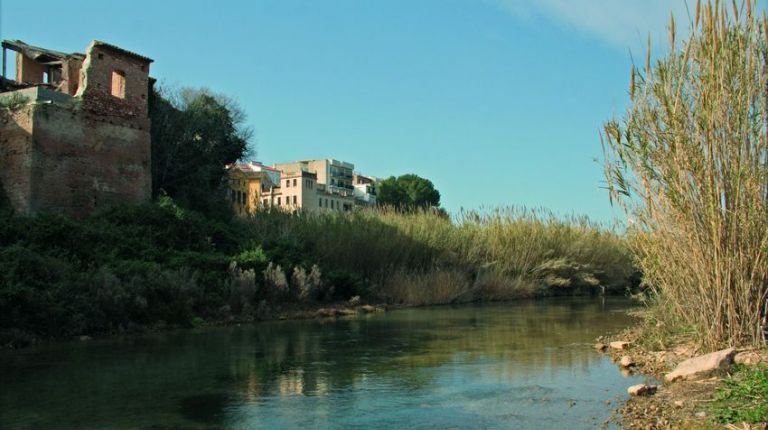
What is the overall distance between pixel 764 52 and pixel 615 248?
1137 inches

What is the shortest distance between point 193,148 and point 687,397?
27.2 m

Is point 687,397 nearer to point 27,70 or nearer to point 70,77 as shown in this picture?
point 70,77

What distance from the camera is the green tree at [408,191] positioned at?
101 m

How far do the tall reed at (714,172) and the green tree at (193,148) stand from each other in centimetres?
2218

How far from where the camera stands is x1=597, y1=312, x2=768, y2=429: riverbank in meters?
6.02

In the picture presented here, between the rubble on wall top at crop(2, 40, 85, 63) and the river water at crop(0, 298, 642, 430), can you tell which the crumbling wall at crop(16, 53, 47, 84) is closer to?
the rubble on wall top at crop(2, 40, 85, 63)

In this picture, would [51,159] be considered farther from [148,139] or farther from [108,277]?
[108,277]

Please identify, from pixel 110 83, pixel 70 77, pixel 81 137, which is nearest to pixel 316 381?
pixel 81 137

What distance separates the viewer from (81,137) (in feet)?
80.8

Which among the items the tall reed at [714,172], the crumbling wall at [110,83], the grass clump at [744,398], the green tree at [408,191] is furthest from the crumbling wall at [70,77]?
the green tree at [408,191]

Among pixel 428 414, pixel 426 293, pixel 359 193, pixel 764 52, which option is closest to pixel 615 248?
pixel 426 293

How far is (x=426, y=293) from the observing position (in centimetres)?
2684

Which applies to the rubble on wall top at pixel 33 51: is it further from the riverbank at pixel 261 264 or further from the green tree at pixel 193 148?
the riverbank at pixel 261 264

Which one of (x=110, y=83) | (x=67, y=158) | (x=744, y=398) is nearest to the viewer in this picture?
(x=744, y=398)
